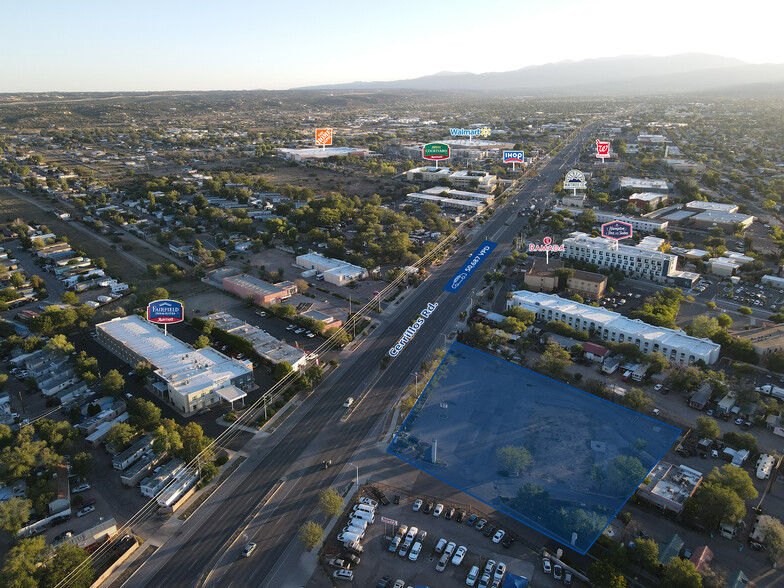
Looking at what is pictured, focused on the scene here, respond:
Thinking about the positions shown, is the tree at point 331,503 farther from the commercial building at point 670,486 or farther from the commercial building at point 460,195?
the commercial building at point 460,195

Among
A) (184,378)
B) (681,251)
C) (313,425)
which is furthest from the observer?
(681,251)

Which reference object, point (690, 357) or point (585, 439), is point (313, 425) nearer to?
point (585, 439)

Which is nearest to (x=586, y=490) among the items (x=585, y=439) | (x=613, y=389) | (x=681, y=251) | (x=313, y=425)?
(x=585, y=439)

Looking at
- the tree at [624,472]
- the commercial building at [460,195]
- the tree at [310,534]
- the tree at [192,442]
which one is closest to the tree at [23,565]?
the tree at [192,442]

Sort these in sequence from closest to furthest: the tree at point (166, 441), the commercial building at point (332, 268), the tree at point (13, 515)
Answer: the tree at point (13, 515), the tree at point (166, 441), the commercial building at point (332, 268)

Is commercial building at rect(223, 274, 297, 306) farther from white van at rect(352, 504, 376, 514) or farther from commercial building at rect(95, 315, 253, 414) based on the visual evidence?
white van at rect(352, 504, 376, 514)

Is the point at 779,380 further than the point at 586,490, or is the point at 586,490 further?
the point at 779,380
